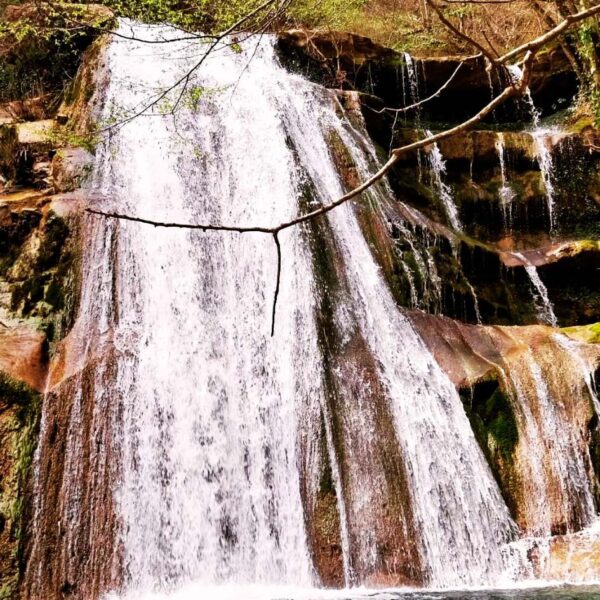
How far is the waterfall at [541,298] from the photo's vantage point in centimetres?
1246

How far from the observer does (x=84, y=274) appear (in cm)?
800

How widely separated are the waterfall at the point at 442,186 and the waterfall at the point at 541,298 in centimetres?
173

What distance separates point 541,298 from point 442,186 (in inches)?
128

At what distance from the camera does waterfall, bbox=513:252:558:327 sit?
491 inches

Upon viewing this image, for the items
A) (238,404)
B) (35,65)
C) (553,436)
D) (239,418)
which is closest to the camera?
(239,418)

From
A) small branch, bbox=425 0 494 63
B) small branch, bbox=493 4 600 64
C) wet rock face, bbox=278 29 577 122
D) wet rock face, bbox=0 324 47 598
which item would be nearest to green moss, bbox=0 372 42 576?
wet rock face, bbox=0 324 47 598

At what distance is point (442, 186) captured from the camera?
13938 millimetres

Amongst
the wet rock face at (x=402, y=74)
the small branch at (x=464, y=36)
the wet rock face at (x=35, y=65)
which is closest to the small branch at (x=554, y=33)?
the small branch at (x=464, y=36)

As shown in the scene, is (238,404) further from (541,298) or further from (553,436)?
(541,298)

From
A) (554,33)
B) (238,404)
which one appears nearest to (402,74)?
(238,404)

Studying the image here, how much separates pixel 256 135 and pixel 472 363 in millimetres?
5205

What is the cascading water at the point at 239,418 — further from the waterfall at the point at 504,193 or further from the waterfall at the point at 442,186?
the waterfall at the point at 504,193

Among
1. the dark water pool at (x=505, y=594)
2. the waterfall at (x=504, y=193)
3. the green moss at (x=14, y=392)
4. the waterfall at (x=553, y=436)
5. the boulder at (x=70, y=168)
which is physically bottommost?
the dark water pool at (x=505, y=594)

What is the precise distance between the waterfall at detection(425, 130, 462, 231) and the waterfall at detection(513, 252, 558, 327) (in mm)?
1733
